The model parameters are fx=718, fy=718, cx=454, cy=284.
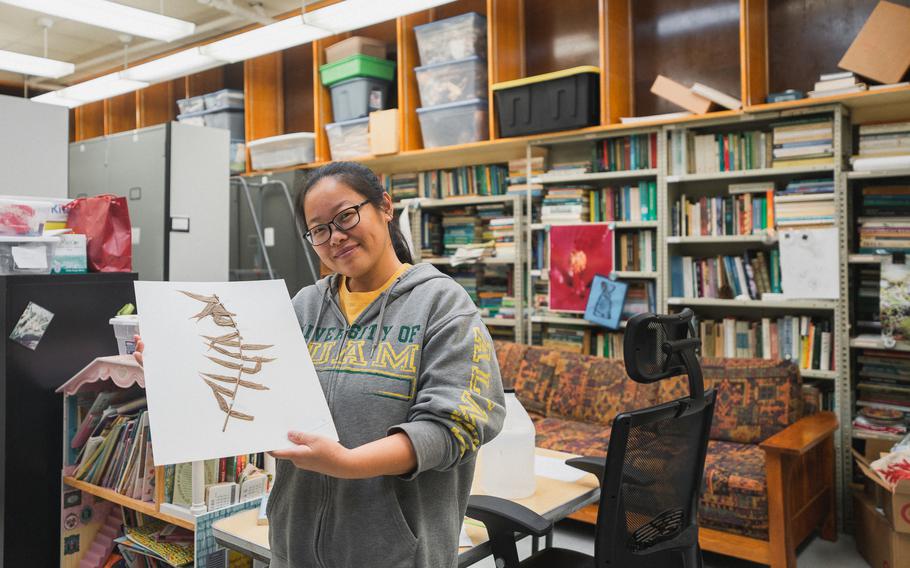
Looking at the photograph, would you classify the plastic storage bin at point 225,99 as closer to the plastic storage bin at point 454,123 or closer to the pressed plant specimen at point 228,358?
the plastic storage bin at point 454,123

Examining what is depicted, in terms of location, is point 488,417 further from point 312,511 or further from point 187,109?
point 187,109

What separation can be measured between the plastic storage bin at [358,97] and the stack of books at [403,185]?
20.2 inches

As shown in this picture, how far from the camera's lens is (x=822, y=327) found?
3631mm

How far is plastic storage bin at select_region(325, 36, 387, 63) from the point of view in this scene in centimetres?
520

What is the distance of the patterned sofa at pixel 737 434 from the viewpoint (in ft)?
9.69

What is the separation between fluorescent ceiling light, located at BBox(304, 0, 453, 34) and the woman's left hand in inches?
135

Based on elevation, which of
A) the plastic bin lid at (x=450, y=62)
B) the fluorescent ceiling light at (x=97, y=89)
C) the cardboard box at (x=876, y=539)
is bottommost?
the cardboard box at (x=876, y=539)

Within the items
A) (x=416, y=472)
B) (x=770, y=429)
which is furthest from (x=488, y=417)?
(x=770, y=429)

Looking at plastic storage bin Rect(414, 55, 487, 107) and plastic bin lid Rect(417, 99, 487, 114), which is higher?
plastic storage bin Rect(414, 55, 487, 107)

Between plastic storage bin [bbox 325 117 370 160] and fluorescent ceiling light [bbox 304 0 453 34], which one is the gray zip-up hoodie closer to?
fluorescent ceiling light [bbox 304 0 453 34]

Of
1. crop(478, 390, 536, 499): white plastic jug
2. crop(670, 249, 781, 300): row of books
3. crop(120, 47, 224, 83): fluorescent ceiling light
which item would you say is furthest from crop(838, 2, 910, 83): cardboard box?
crop(120, 47, 224, 83): fluorescent ceiling light

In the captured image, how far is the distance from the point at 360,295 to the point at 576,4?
404cm

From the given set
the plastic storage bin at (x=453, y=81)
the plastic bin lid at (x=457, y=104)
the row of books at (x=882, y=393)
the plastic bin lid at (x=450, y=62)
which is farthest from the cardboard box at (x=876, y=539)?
the plastic bin lid at (x=450, y=62)

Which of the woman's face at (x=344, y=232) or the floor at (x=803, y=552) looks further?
the floor at (x=803, y=552)
